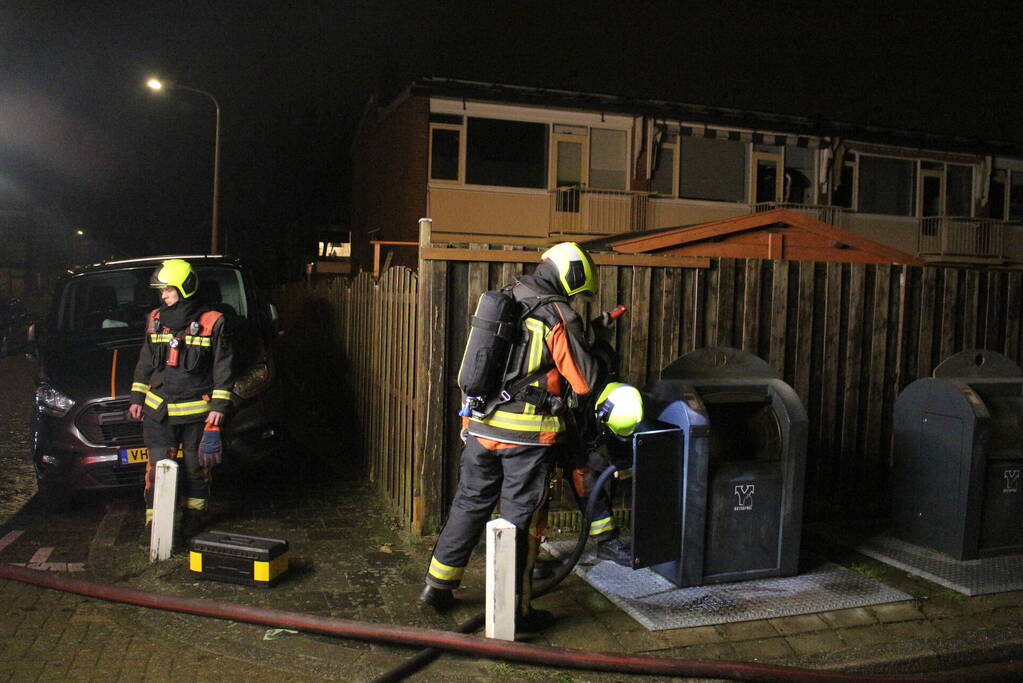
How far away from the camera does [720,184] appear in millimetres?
21766

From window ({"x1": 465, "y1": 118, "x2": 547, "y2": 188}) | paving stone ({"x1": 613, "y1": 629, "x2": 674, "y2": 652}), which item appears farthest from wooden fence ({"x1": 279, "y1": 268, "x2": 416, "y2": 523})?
window ({"x1": 465, "y1": 118, "x2": 547, "y2": 188})

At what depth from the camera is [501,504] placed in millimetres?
4359

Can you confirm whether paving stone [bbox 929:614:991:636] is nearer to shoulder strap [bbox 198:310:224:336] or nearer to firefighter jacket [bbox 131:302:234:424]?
firefighter jacket [bbox 131:302:234:424]

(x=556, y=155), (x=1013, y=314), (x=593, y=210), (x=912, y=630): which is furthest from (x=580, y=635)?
(x=556, y=155)

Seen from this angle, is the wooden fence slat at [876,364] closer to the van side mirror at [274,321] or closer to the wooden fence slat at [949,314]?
the wooden fence slat at [949,314]

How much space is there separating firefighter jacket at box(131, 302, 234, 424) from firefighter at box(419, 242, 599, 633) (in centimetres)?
225

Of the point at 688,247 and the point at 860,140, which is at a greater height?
the point at 860,140

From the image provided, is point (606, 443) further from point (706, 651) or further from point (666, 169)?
point (666, 169)

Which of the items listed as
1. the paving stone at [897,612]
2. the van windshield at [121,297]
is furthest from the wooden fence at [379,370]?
the paving stone at [897,612]

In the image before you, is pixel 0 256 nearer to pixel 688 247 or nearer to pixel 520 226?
pixel 520 226

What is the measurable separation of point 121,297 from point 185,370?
2531 mm

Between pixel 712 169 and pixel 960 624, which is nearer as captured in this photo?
pixel 960 624

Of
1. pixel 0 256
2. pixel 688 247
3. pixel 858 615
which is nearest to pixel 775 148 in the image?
pixel 688 247

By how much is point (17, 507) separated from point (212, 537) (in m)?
2.95
